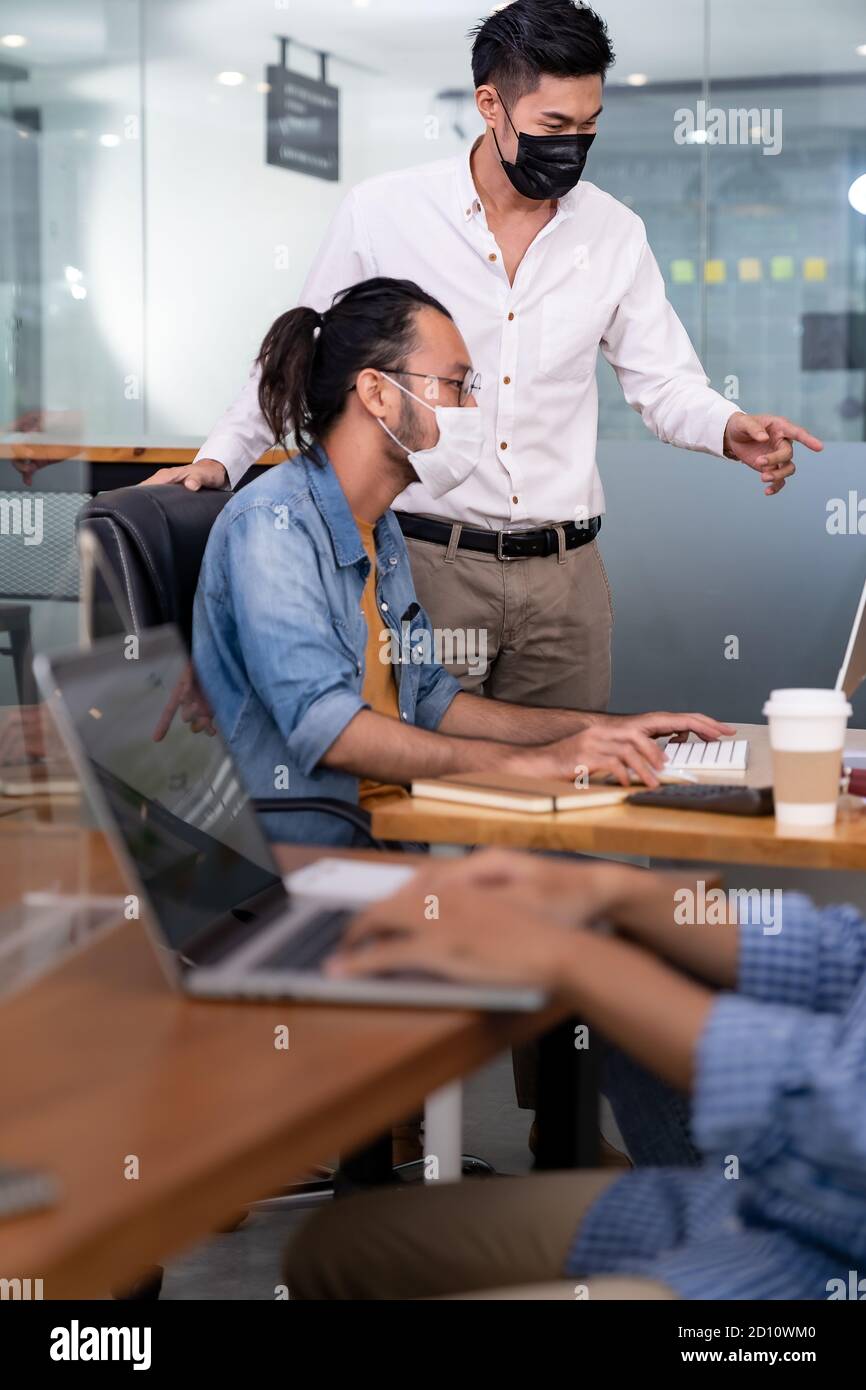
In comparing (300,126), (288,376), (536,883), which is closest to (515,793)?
(536,883)

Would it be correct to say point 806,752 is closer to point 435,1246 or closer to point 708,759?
point 708,759

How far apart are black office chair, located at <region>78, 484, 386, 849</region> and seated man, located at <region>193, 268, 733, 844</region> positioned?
0.16 ft

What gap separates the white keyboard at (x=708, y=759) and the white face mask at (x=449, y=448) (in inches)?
20.1

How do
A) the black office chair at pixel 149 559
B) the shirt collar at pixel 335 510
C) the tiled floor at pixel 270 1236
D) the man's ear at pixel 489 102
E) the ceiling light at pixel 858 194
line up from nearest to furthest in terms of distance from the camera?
the black office chair at pixel 149 559, the shirt collar at pixel 335 510, the tiled floor at pixel 270 1236, the man's ear at pixel 489 102, the ceiling light at pixel 858 194

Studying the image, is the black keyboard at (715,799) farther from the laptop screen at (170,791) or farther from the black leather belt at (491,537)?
the black leather belt at (491,537)

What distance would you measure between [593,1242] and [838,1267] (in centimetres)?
22

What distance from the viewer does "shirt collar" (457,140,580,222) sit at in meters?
2.94

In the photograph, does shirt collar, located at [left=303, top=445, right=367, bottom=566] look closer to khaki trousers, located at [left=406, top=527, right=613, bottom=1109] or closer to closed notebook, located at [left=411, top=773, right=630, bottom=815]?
closed notebook, located at [left=411, top=773, right=630, bottom=815]

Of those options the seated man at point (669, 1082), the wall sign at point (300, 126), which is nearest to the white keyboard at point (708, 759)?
the seated man at point (669, 1082)

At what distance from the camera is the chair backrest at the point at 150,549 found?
7.00 feet

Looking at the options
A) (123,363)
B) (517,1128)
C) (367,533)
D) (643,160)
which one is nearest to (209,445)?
(367,533)

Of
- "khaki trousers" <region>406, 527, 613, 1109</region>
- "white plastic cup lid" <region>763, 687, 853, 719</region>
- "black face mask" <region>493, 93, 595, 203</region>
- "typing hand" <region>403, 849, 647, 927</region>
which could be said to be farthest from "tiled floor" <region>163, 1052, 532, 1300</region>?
"black face mask" <region>493, 93, 595, 203</region>

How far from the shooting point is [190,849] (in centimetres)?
133
